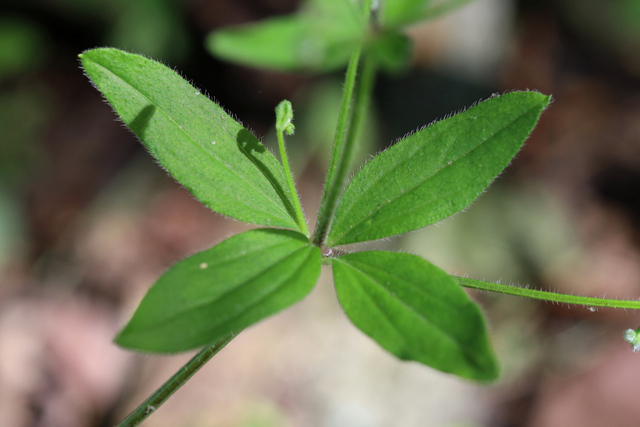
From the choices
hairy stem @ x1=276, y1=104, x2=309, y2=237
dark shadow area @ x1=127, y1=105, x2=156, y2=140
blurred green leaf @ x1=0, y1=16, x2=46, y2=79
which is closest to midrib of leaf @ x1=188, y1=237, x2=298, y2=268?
hairy stem @ x1=276, y1=104, x2=309, y2=237

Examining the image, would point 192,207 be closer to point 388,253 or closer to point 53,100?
point 53,100

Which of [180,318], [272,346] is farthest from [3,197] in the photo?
[180,318]

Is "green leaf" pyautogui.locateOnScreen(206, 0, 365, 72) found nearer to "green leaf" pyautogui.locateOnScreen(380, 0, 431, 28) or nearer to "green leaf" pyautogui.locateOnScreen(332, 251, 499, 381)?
"green leaf" pyautogui.locateOnScreen(380, 0, 431, 28)

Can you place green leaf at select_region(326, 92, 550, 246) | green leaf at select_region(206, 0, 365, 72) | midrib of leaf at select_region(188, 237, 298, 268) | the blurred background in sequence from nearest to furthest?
1. midrib of leaf at select_region(188, 237, 298, 268)
2. green leaf at select_region(326, 92, 550, 246)
3. green leaf at select_region(206, 0, 365, 72)
4. the blurred background

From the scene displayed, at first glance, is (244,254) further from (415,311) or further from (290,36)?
(290,36)

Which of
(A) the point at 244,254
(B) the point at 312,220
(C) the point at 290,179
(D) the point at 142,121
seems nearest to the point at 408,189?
(C) the point at 290,179
